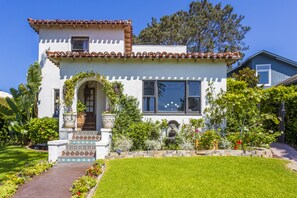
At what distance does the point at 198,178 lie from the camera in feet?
26.1

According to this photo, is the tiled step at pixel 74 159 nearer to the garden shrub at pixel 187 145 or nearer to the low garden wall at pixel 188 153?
the low garden wall at pixel 188 153

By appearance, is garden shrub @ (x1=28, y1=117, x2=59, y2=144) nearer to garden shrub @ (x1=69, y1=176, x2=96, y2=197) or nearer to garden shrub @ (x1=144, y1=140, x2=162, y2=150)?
garden shrub @ (x1=144, y1=140, x2=162, y2=150)

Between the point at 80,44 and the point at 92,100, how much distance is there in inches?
222

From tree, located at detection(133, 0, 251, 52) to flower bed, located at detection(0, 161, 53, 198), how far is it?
29.4 meters

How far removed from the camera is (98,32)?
18359 millimetres

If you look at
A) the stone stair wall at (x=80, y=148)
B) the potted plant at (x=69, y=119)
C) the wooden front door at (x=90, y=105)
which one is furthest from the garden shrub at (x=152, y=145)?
the wooden front door at (x=90, y=105)

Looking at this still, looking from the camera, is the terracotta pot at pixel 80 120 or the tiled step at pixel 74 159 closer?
the tiled step at pixel 74 159

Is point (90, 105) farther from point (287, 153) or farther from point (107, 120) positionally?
point (287, 153)

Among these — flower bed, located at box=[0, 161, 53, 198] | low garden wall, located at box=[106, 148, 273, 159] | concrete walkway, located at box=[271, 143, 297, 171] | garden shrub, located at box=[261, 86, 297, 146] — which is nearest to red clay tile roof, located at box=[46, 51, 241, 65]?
garden shrub, located at box=[261, 86, 297, 146]

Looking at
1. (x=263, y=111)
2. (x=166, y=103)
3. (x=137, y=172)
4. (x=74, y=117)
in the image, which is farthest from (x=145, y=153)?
(x=263, y=111)

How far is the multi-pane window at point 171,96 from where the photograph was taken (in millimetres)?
13469

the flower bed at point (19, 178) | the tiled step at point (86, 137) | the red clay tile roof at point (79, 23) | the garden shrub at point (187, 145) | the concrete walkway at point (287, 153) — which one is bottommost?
the flower bed at point (19, 178)

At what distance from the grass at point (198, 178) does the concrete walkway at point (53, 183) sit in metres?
1.18

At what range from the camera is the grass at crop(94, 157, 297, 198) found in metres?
6.82
